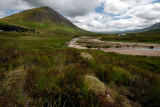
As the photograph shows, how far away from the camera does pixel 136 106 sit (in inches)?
92.2

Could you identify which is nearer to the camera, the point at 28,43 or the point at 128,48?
the point at 28,43

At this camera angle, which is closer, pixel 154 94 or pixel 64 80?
pixel 154 94

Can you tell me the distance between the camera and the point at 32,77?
302 cm

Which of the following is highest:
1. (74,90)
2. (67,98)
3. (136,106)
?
(74,90)

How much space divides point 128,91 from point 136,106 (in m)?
0.60

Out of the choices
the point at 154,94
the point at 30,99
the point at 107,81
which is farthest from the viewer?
the point at 107,81

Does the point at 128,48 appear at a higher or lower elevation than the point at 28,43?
lower

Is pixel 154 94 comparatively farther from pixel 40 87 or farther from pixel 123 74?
pixel 40 87

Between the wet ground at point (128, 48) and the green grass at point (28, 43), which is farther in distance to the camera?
the wet ground at point (128, 48)

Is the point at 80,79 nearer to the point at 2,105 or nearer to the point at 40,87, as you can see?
the point at 40,87

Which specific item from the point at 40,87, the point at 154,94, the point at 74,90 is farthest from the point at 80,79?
the point at 154,94

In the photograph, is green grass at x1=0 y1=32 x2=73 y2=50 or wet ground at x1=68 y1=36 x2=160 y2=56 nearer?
green grass at x1=0 y1=32 x2=73 y2=50

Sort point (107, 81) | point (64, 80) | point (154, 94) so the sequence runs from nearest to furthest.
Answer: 1. point (154, 94)
2. point (64, 80)
3. point (107, 81)

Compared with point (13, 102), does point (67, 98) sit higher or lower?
lower
